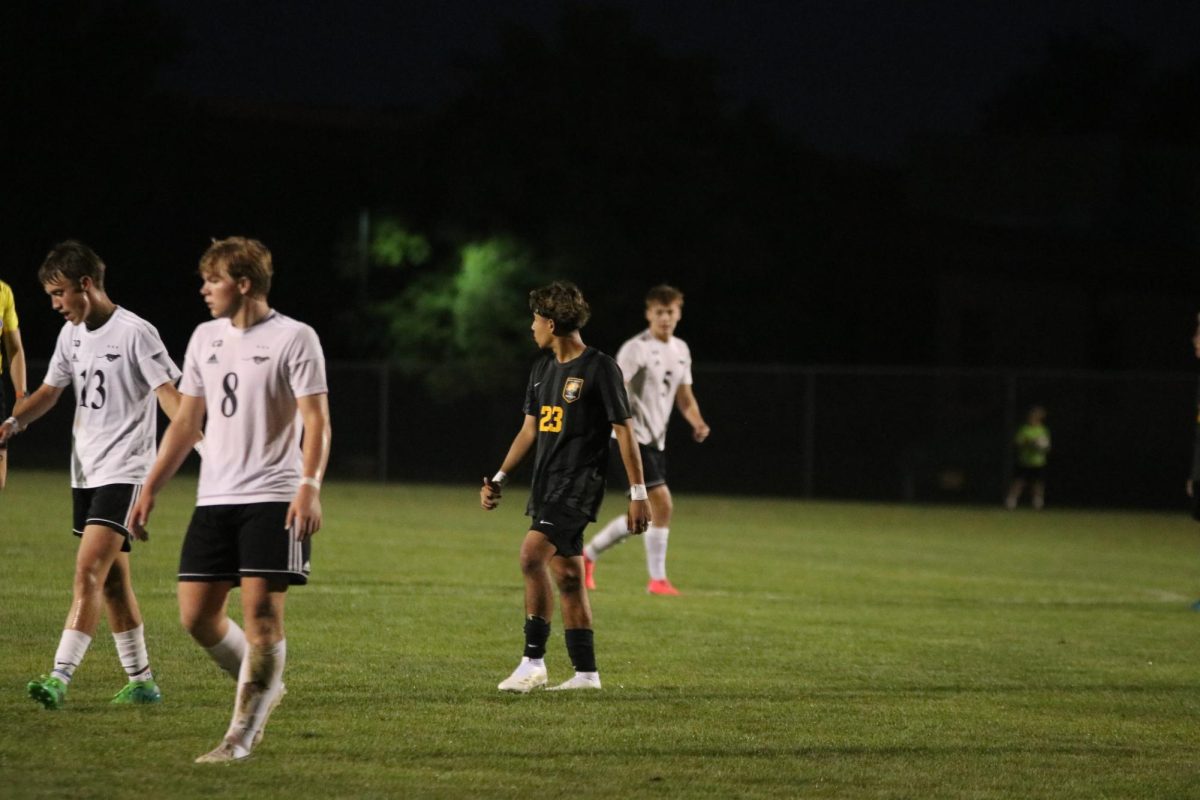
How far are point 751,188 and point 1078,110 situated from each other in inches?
1753

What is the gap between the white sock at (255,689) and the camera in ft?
22.8

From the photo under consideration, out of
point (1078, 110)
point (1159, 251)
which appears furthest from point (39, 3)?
point (1078, 110)

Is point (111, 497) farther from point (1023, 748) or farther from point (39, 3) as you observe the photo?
point (39, 3)

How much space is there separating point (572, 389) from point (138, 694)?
2.67 meters

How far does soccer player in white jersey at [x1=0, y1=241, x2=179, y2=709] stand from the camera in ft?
26.9

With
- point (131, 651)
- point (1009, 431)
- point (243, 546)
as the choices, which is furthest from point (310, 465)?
point (1009, 431)

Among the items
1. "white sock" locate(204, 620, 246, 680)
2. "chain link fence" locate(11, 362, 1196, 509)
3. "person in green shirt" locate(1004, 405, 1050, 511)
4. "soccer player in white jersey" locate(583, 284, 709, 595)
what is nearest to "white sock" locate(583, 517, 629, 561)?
"soccer player in white jersey" locate(583, 284, 709, 595)

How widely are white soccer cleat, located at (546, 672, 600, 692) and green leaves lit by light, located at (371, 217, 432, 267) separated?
109ft

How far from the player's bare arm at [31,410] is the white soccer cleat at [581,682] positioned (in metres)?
2.91

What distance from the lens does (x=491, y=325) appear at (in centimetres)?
4000

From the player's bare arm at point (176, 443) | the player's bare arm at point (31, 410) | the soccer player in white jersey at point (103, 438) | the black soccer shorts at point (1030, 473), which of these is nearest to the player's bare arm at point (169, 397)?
the soccer player in white jersey at point (103, 438)

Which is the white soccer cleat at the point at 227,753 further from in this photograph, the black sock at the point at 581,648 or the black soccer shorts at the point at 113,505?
the black sock at the point at 581,648

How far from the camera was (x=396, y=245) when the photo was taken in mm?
42281

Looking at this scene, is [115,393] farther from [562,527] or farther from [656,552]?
[656,552]
